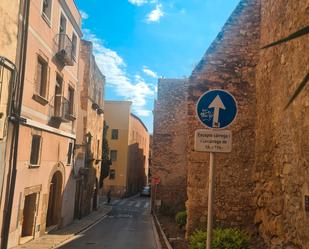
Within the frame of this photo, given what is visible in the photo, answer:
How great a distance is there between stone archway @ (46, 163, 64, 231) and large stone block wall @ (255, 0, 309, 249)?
12.8 meters

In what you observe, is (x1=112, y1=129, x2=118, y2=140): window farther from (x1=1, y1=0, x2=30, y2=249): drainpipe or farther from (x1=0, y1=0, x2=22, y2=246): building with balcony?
(x1=0, y1=0, x2=22, y2=246): building with balcony

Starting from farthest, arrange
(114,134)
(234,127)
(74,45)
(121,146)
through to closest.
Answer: (114,134) < (121,146) < (74,45) < (234,127)

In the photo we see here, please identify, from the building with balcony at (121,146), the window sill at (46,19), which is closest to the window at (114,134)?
the building with balcony at (121,146)

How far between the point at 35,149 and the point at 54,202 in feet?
15.5

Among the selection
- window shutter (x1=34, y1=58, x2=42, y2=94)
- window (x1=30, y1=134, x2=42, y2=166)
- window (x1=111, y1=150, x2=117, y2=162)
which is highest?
window shutter (x1=34, y1=58, x2=42, y2=94)

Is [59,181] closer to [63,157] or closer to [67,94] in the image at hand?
[63,157]

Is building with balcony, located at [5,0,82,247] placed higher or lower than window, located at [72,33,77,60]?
lower

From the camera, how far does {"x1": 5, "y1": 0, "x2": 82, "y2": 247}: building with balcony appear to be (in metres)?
14.6

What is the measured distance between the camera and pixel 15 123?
1333 centimetres

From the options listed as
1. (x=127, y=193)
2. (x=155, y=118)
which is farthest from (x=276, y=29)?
(x=127, y=193)

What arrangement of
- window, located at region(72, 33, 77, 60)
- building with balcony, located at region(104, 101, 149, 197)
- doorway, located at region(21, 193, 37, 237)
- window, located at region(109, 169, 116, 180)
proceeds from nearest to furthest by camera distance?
doorway, located at region(21, 193, 37, 237) < window, located at region(72, 33, 77, 60) < building with balcony, located at region(104, 101, 149, 197) < window, located at region(109, 169, 116, 180)

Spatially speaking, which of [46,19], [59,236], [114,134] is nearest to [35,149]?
[59,236]

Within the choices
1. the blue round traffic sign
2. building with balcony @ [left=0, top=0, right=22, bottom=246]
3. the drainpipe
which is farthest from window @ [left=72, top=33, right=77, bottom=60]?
the blue round traffic sign

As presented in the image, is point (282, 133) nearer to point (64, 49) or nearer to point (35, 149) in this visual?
point (35, 149)
